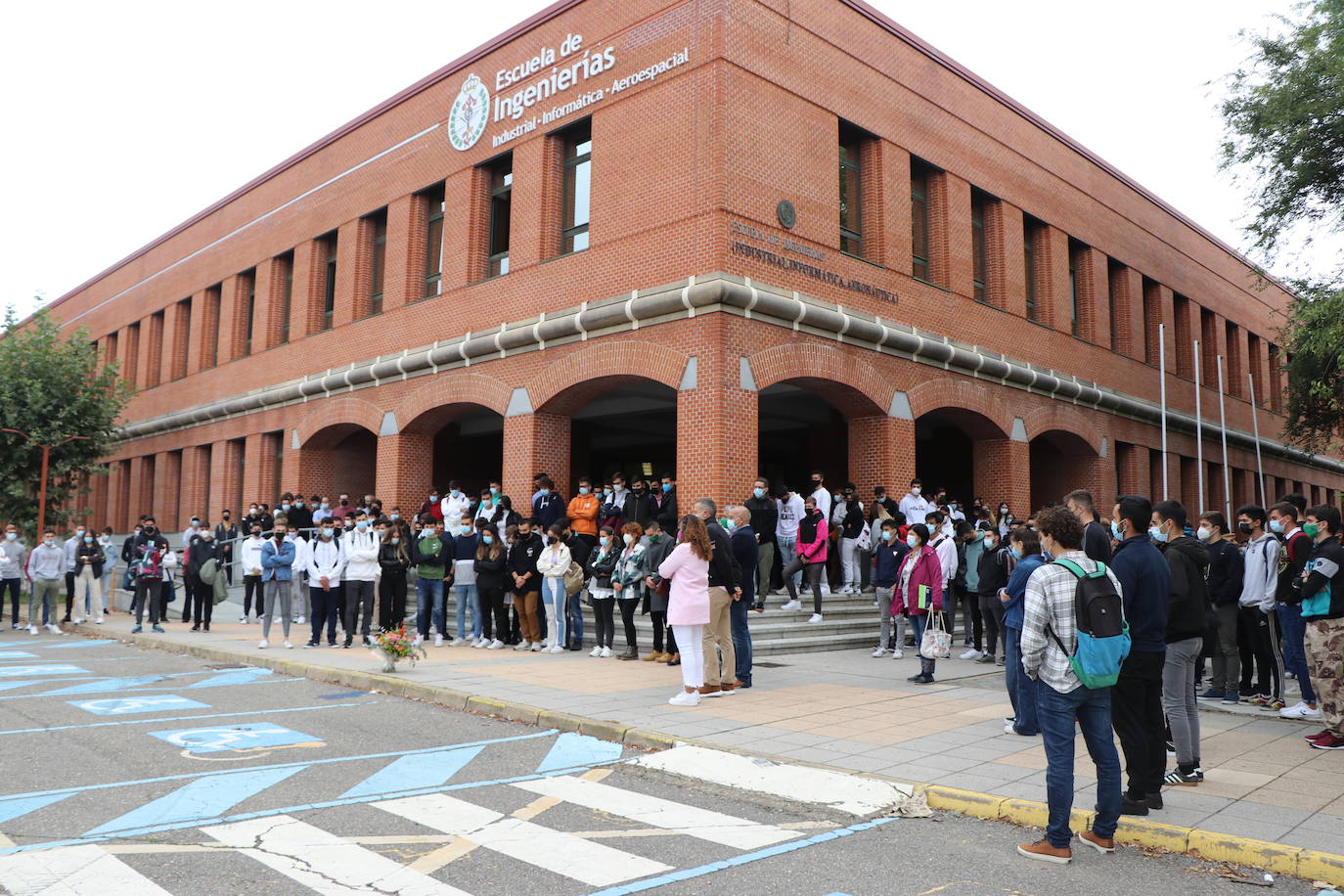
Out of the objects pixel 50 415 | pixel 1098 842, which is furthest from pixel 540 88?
pixel 50 415

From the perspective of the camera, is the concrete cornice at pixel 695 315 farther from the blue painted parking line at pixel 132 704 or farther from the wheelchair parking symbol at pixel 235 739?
the wheelchair parking symbol at pixel 235 739

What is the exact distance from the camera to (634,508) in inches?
594

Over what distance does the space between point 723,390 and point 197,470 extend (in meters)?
20.7

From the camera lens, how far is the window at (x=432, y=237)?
21828 mm

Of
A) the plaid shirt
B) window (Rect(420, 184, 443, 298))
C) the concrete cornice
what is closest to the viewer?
the plaid shirt

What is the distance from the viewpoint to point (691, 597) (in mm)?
9383

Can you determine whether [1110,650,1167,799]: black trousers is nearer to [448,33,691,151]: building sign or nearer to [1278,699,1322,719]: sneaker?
[1278,699,1322,719]: sneaker

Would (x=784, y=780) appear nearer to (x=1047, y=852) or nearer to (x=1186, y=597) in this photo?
(x=1047, y=852)

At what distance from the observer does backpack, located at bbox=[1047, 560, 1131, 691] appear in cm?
498

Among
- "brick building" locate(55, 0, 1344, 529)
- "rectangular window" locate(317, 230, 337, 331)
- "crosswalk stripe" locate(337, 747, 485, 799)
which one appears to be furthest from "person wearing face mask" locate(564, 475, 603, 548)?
"rectangular window" locate(317, 230, 337, 331)

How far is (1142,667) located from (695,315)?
421 inches

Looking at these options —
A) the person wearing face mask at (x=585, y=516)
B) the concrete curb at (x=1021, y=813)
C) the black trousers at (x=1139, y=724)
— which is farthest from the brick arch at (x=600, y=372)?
the black trousers at (x=1139, y=724)

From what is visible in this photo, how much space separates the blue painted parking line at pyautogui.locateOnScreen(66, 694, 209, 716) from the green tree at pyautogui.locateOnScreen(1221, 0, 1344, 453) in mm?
18473

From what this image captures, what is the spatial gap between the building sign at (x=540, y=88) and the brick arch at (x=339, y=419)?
21.1 feet
